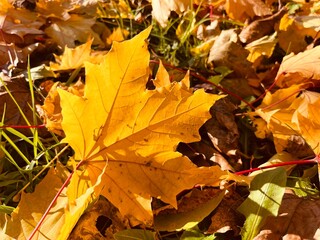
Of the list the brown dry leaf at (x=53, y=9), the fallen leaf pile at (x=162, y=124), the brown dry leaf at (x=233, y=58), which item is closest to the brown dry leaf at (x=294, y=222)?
the fallen leaf pile at (x=162, y=124)

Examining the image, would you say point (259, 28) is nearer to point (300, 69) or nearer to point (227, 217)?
point (300, 69)

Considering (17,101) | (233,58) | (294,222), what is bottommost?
(294,222)

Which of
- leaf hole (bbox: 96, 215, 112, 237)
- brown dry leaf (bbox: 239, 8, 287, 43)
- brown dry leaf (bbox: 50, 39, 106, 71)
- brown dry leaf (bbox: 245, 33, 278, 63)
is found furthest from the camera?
brown dry leaf (bbox: 239, 8, 287, 43)

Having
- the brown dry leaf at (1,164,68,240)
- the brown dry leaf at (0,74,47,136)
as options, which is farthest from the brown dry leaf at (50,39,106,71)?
the brown dry leaf at (1,164,68,240)

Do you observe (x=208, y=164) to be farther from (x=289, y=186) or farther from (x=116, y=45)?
(x=116, y=45)

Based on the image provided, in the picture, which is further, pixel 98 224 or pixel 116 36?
pixel 116 36

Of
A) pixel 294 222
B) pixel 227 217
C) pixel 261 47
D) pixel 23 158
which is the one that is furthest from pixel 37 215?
pixel 261 47

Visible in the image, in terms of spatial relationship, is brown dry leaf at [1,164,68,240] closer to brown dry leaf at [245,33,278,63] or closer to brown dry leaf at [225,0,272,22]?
brown dry leaf at [245,33,278,63]
